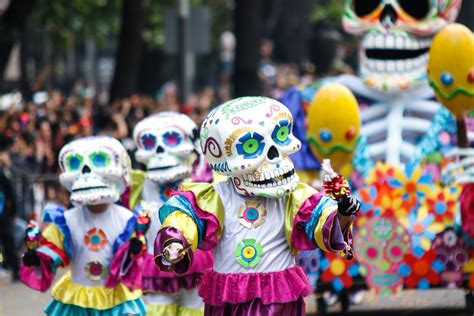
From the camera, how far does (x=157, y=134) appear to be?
10.8 meters

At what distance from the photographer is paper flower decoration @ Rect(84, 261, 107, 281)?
1006 cm

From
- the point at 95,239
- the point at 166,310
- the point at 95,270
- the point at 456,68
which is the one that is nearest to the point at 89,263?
the point at 95,270

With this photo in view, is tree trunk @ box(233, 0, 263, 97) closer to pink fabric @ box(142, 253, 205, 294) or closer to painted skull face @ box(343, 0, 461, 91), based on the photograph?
painted skull face @ box(343, 0, 461, 91)

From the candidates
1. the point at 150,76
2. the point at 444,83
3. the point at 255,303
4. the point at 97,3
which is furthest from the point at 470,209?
the point at 150,76

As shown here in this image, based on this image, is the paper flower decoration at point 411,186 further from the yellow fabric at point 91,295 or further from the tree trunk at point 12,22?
the tree trunk at point 12,22

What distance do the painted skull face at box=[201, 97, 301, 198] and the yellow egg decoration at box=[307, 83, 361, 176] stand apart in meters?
3.04

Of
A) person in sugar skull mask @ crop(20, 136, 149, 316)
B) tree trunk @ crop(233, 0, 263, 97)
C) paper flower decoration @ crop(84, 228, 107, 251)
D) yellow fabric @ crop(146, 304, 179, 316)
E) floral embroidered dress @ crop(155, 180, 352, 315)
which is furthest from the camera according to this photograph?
tree trunk @ crop(233, 0, 263, 97)

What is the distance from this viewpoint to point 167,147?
1079 centimetres

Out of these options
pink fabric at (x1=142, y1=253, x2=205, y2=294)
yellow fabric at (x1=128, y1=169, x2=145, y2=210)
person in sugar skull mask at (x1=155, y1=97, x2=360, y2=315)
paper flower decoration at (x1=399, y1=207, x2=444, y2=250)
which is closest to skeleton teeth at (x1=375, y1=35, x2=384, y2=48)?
paper flower decoration at (x1=399, y1=207, x2=444, y2=250)

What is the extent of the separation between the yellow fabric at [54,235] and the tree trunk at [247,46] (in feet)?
35.4

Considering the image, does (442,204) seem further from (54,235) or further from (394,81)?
(54,235)

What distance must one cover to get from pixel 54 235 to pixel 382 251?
283 cm

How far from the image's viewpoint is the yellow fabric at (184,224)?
816cm

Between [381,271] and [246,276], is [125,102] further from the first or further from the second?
[246,276]
